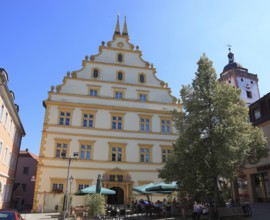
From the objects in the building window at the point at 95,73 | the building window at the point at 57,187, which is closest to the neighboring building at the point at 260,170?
the building window at the point at 95,73

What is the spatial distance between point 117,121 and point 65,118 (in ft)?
19.9

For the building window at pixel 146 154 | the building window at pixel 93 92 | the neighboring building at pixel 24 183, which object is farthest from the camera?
the neighboring building at pixel 24 183

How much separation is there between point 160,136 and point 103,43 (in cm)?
1428

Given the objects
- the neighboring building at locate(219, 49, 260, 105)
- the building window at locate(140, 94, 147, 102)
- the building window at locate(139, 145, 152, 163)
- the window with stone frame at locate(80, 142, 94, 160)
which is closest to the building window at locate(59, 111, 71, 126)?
the window with stone frame at locate(80, 142, 94, 160)

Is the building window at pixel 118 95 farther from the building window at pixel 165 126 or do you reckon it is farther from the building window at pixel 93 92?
the building window at pixel 165 126

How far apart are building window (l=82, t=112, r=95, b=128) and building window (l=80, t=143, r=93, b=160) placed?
2217 millimetres

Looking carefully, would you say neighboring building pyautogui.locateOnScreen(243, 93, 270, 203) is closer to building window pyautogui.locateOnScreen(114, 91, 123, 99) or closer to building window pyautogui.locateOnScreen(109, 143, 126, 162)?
building window pyautogui.locateOnScreen(109, 143, 126, 162)

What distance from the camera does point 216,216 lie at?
50.0 ft

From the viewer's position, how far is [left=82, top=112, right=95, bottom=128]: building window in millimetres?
30538

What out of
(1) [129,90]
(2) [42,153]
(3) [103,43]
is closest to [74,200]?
(2) [42,153]

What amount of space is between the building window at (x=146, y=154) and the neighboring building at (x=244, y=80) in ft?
138

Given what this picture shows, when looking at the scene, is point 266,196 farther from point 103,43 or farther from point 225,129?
point 103,43

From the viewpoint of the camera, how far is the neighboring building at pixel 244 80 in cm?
6589

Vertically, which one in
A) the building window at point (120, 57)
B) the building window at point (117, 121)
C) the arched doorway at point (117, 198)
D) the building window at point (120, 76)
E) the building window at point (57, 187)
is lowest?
the arched doorway at point (117, 198)
